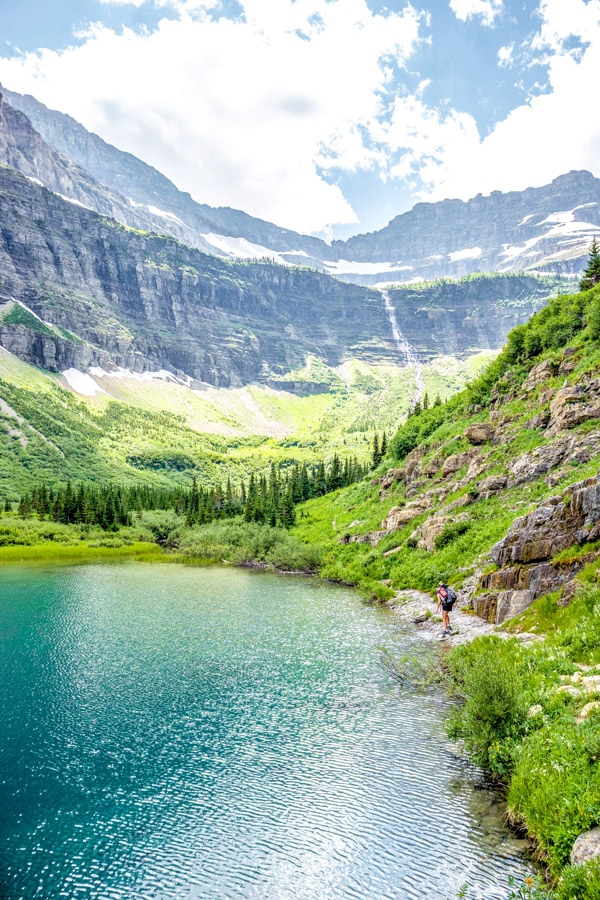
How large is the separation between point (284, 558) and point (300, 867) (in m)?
68.7

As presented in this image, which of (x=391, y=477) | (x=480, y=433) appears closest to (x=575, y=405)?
(x=480, y=433)

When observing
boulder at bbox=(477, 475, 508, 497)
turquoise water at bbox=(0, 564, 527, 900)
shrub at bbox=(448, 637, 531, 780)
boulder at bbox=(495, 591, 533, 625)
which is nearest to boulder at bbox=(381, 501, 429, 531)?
boulder at bbox=(477, 475, 508, 497)

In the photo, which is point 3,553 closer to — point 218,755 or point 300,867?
point 218,755

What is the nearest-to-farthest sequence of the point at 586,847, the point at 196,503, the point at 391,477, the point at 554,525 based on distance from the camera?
1. the point at 586,847
2. the point at 554,525
3. the point at 391,477
4. the point at 196,503

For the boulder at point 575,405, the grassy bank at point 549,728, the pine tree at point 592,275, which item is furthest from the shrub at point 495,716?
the pine tree at point 592,275

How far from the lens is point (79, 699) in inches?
1083

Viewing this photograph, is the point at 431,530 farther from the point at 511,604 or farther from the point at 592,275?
the point at 592,275

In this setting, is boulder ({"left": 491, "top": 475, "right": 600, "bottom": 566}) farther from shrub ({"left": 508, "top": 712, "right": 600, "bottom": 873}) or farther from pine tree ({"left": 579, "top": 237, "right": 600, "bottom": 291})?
pine tree ({"left": 579, "top": 237, "right": 600, "bottom": 291})

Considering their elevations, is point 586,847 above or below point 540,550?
below

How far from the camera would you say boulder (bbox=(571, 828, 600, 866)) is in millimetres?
10641

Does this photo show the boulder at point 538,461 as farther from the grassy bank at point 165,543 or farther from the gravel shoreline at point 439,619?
the grassy bank at point 165,543

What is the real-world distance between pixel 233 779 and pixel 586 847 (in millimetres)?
12082

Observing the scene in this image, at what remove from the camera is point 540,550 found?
97.8 feet

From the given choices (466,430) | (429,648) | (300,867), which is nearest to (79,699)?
(300,867)
